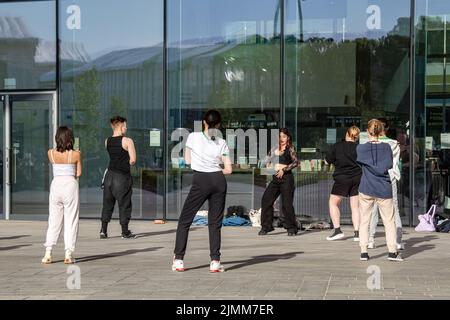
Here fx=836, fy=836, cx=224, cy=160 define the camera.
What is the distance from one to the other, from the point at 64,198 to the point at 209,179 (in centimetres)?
200

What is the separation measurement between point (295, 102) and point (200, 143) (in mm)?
6495

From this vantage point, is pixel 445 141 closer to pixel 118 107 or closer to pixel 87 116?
pixel 118 107

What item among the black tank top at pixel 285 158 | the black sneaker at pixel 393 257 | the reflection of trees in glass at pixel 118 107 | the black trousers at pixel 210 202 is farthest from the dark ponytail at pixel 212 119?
the reflection of trees in glass at pixel 118 107

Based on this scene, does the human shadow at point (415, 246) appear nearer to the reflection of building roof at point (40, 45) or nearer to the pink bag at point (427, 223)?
the pink bag at point (427, 223)

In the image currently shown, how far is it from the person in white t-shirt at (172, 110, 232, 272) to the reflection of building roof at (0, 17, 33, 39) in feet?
28.2

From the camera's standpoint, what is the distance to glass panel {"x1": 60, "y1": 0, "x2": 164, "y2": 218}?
16234 millimetres

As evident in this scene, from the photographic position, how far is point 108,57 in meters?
16.5

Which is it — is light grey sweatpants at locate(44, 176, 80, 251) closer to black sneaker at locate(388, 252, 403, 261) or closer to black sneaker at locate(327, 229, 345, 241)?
black sneaker at locate(388, 252, 403, 261)

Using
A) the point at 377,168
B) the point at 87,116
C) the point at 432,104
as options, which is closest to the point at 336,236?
the point at 377,168

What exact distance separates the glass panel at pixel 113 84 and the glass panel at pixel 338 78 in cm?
268

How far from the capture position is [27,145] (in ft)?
55.1

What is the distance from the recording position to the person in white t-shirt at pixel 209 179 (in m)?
9.31
